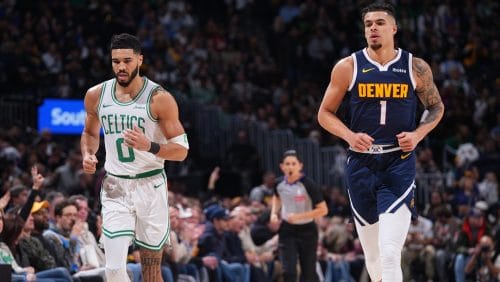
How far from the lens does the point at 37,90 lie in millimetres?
20234

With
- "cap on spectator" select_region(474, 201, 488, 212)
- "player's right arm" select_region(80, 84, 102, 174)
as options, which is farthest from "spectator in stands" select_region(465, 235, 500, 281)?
"player's right arm" select_region(80, 84, 102, 174)

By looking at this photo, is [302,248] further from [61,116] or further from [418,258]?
[61,116]

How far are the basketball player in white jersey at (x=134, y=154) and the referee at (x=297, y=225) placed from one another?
5.16 metres

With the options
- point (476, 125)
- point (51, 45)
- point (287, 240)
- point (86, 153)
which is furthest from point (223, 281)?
point (476, 125)

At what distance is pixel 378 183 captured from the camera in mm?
8906

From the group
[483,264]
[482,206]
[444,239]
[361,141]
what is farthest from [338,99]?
[482,206]

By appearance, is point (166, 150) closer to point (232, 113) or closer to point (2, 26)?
point (2, 26)

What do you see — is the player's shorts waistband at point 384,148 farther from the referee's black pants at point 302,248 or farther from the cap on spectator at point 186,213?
the cap on spectator at point 186,213

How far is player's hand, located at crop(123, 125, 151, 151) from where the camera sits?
8359 mm

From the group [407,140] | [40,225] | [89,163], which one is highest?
[407,140]

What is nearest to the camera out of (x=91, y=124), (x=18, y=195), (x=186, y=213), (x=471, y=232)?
(x=91, y=124)

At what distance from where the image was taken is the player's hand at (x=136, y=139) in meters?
8.36

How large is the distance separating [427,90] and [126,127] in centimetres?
272

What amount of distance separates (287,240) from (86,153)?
564 cm
